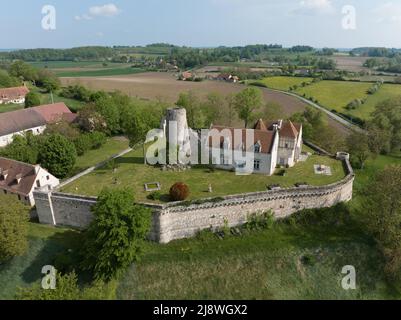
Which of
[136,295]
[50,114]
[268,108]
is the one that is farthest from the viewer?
[50,114]

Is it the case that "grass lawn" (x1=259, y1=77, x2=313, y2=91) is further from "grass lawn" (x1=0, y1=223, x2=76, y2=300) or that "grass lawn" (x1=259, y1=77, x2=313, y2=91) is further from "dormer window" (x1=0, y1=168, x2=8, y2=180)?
"grass lawn" (x1=0, y1=223, x2=76, y2=300)

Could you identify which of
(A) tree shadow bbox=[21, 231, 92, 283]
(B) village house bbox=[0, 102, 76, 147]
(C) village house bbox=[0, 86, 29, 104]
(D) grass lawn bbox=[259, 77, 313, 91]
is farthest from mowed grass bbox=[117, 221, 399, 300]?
(D) grass lawn bbox=[259, 77, 313, 91]

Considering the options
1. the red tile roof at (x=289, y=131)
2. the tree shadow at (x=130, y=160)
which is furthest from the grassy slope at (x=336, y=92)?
the tree shadow at (x=130, y=160)

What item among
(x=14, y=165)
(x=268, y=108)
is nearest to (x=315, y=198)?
(x=268, y=108)

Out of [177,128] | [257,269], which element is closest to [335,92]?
[177,128]

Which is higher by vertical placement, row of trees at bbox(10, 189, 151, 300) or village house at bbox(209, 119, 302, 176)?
village house at bbox(209, 119, 302, 176)

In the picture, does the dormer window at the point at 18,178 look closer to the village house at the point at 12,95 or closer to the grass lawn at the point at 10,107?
the grass lawn at the point at 10,107
